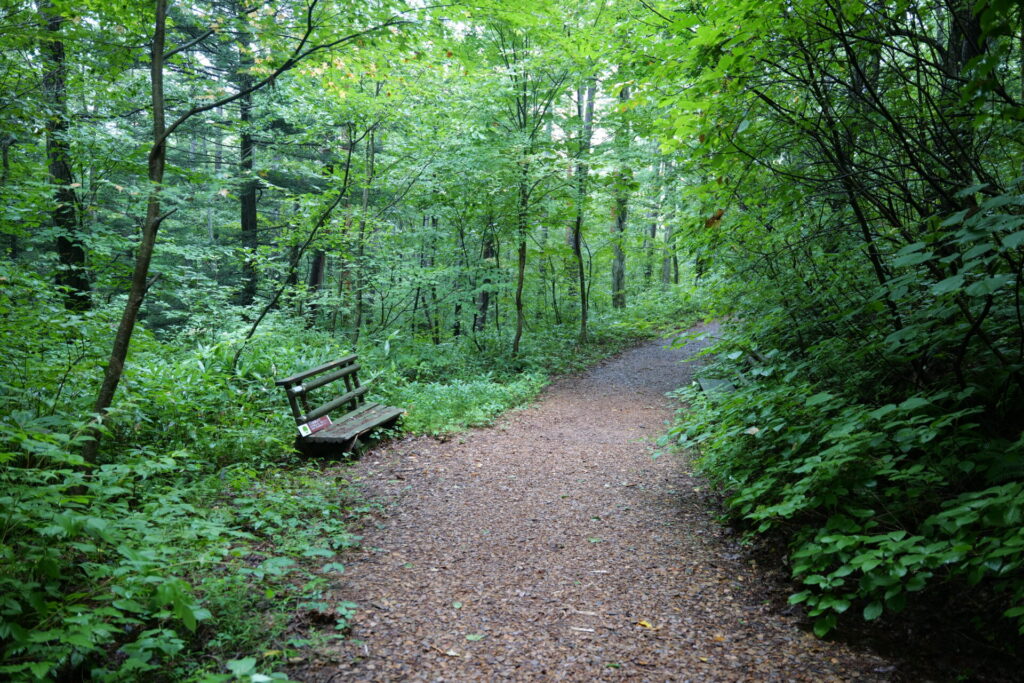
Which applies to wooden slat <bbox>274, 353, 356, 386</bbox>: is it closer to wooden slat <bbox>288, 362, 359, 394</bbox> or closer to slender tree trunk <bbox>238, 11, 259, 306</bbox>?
wooden slat <bbox>288, 362, 359, 394</bbox>

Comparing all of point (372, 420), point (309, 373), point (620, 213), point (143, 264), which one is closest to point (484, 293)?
point (620, 213)

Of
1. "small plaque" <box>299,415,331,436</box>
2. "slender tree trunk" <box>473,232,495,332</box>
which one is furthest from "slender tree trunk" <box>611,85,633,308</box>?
"small plaque" <box>299,415,331,436</box>

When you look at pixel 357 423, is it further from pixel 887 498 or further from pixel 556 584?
pixel 887 498

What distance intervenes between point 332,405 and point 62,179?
6.39 m

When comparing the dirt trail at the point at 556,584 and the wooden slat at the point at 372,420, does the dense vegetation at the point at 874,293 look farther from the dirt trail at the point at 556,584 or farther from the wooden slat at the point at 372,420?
the wooden slat at the point at 372,420

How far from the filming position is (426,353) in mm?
11648

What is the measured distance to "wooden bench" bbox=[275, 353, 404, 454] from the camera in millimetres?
5871

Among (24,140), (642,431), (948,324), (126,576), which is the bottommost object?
(642,431)

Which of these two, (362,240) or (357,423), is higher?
Answer: (362,240)

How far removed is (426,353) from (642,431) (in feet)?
19.0

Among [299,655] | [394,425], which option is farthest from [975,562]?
[394,425]

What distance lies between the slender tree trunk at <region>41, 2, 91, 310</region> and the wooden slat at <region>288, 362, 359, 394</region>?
3325 mm

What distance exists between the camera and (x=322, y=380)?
6.47m

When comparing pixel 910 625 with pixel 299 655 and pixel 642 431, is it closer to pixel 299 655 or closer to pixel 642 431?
pixel 299 655
